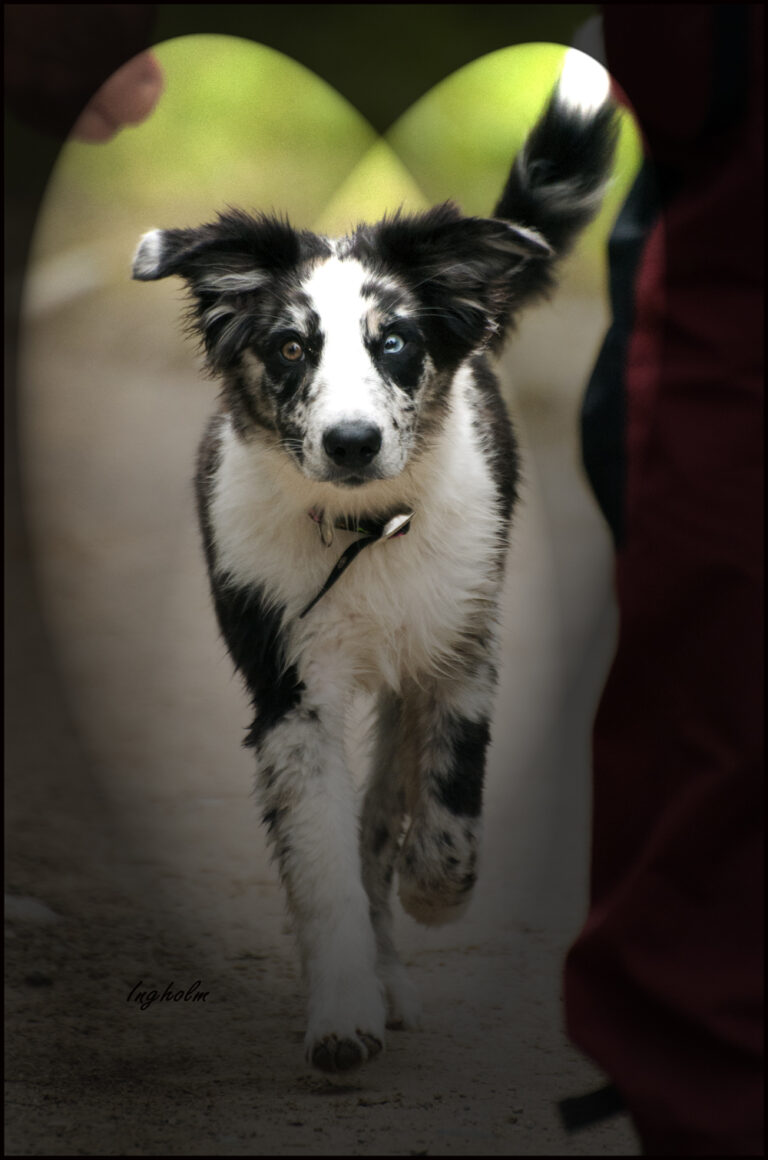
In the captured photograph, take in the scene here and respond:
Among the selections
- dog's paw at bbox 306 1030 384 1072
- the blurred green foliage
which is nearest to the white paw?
dog's paw at bbox 306 1030 384 1072

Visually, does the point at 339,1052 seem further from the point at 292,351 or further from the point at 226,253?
the point at 226,253

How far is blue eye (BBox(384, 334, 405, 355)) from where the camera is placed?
243 centimetres

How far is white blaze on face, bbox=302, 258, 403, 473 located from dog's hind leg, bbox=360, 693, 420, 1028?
2.09 feet

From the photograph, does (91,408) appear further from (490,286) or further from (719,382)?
(719,382)

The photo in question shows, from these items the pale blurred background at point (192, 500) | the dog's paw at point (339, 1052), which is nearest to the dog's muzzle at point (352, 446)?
the pale blurred background at point (192, 500)

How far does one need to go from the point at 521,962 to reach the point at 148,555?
1.20 m

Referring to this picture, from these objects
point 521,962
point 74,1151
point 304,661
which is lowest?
point 74,1151

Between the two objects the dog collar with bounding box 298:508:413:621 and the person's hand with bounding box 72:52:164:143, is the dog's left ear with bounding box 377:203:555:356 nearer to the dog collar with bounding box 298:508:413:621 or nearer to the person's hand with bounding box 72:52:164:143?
the dog collar with bounding box 298:508:413:621

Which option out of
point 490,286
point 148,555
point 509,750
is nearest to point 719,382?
point 490,286

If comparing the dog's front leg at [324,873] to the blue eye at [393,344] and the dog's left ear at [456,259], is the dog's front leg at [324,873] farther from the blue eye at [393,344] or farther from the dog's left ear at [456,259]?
the dog's left ear at [456,259]

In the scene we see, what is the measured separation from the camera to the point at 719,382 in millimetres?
2012

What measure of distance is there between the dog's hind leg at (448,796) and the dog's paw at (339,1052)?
1.07 feet

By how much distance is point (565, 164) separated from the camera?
8.29 feet

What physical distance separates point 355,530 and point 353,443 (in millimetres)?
271
